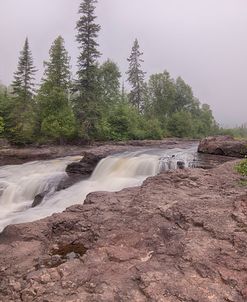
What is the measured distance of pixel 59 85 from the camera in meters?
38.1

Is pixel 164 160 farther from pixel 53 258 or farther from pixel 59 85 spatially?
pixel 59 85

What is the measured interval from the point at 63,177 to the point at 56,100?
19.7 metres

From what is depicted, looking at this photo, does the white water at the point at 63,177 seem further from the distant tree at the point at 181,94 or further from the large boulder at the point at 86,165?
the distant tree at the point at 181,94

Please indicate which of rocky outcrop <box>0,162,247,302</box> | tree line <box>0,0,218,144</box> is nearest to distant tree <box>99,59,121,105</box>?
tree line <box>0,0,218,144</box>

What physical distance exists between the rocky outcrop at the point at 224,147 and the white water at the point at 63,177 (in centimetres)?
189

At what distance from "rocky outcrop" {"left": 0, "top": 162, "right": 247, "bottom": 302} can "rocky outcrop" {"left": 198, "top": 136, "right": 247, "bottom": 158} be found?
10755 mm

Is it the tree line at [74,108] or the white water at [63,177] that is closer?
the white water at [63,177]

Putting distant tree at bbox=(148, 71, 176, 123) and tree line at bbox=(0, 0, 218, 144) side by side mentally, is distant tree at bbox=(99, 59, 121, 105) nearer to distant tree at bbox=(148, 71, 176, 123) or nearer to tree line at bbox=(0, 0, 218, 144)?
tree line at bbox=(0, 0, 218, 144)

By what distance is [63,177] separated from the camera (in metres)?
18.7

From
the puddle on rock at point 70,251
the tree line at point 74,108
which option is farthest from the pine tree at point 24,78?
the puddle on rock at point 70,251

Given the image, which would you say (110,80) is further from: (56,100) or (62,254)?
(62,254)

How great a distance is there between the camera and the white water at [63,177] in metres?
15.2

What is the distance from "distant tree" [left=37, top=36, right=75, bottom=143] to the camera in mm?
35125

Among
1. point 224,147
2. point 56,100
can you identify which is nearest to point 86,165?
point 224,147
